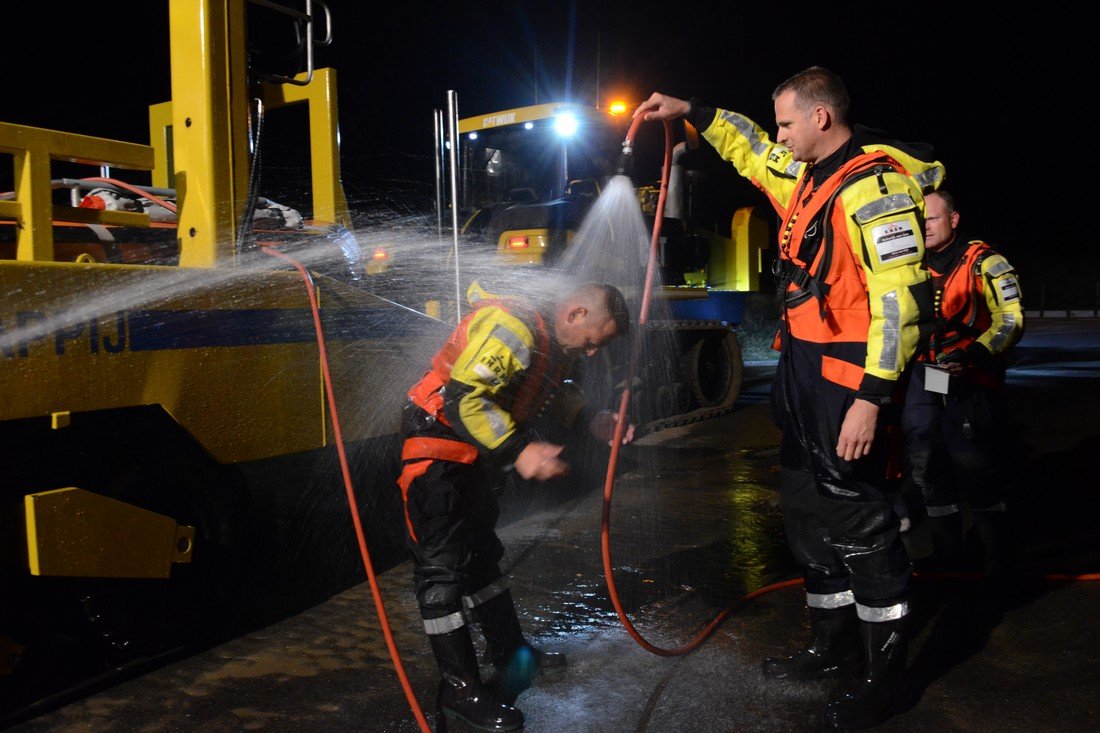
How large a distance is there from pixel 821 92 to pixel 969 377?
1818mm

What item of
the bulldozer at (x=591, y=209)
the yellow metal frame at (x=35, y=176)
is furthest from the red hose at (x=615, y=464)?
the bulldozer at (x=591, y=209)

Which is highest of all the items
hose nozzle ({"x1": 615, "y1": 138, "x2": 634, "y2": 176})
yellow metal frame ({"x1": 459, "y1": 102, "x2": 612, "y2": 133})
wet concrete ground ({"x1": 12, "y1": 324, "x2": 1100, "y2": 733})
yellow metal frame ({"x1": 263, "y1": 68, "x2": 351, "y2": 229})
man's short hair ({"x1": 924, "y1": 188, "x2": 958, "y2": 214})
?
yellow metal frame ({"x1": 459, "y1": 102, "x2": 612, "y2": 133})

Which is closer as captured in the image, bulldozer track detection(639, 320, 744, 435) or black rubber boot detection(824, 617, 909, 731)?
black rubber boot detection(824, 617, 909, 731)

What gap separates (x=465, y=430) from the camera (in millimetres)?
2814

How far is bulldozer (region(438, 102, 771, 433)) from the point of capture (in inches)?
324

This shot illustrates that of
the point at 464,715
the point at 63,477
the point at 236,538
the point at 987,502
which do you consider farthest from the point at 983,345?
the point at 63,477

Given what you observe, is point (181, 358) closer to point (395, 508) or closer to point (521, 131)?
point (395, 508)

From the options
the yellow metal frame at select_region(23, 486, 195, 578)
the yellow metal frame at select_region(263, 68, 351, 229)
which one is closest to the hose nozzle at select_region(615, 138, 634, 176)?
the yellow metal frame at select_region(263, 68, 351, 229)

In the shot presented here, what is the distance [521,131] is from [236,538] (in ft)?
20.7

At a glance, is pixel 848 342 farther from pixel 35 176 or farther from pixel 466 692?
pixel 35 176

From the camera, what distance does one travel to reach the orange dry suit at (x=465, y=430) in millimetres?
2797

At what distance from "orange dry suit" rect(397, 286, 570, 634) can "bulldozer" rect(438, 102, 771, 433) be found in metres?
4.99

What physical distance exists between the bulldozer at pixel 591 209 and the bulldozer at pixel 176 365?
4.06 metres

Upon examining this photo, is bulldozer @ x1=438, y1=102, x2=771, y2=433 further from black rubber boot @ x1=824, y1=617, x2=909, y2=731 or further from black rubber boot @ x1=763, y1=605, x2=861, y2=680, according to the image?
black rubber boot @ x1=824, y1=617, x2=909, y2=731
